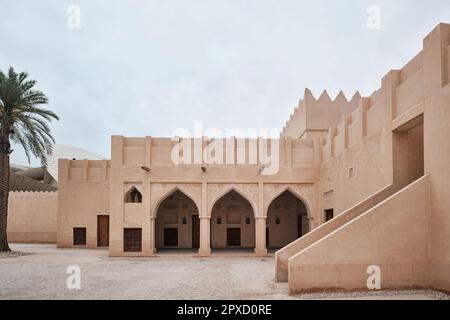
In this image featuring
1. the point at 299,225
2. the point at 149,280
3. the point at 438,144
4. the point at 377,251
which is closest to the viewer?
the point at 438,144

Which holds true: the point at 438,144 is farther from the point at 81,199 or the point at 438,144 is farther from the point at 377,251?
the point at 81,199

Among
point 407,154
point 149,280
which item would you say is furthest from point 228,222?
point 407,154

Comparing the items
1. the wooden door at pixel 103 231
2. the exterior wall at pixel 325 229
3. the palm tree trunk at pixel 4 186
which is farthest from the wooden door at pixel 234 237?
the exterior wall at pixel 325 229

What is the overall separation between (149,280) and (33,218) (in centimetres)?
2099

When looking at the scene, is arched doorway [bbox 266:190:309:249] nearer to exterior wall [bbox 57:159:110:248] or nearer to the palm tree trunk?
exterior wall [bbox 57:159:110:248]

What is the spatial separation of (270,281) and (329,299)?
3.29 metres

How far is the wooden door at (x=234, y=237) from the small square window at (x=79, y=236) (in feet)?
30.9

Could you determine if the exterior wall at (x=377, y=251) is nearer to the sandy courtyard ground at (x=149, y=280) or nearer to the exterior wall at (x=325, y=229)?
the sandy courtyard ground at (x=149, y=280)

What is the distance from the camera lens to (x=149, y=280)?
12625mm

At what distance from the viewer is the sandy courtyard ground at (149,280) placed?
10.1m

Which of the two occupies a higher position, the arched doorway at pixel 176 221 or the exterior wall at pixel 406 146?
the exterior wall at pixel 406 146

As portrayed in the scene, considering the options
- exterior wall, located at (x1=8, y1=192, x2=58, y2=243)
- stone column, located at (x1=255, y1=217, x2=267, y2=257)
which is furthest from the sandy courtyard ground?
exterior wall, located at (x1=8, y1=192, x2=58, y2=243)

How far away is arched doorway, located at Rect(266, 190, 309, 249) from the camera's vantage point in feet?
85.5

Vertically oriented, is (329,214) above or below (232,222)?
above
